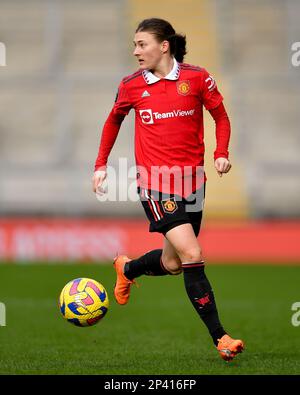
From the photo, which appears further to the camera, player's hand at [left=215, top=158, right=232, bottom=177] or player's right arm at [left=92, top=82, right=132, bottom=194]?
player's right arm at [left=92, top=82, right=132, bottom=194]

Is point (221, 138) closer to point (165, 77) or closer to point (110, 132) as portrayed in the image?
point (165, 77)

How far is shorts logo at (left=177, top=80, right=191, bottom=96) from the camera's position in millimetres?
6246

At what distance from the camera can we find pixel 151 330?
822 cm

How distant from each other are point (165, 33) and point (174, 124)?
0.67 metres

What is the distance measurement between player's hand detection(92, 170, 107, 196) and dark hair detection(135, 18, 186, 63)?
100cm

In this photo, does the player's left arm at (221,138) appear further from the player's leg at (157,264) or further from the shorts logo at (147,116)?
the player's leg at (157,264)

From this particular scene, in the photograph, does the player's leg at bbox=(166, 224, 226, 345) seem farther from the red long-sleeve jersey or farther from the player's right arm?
the player's right arm

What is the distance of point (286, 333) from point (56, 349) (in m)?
2.14

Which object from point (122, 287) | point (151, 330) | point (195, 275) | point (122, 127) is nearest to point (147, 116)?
point (195, 275)

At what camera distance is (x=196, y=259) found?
5969 mm

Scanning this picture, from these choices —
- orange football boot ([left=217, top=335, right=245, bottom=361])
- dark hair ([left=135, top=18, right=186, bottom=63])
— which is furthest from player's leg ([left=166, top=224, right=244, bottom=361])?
dark hair ([left=135, top=18, right=186, bottom=63])

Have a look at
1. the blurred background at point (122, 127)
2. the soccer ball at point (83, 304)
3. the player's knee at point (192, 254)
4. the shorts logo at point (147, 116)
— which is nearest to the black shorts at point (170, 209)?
the player's knee at point (192, 254)

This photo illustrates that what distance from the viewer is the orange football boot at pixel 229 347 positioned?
574 cm

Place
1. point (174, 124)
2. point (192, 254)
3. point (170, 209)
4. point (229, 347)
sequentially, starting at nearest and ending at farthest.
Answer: point (229, 347)
point (192, 254)
point (170, 209)
point (174, 124)
